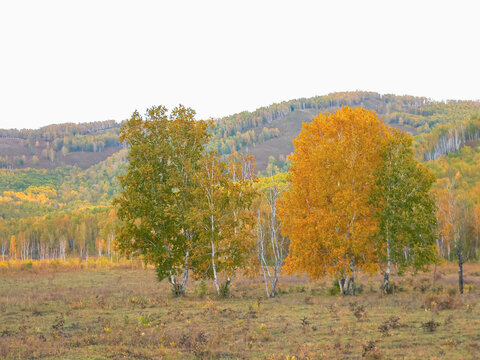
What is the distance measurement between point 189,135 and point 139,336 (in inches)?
778

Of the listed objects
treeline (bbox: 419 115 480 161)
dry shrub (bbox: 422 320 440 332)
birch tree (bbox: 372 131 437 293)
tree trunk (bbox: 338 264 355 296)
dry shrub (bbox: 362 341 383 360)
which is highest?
treeline (bbox: 419 115 480 161)

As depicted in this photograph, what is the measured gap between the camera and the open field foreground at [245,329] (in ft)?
46.8

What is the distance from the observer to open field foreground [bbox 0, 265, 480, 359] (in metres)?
14.3

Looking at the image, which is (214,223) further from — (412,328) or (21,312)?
(412,328)

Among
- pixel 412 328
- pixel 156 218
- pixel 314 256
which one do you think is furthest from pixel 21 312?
pixel 412 328

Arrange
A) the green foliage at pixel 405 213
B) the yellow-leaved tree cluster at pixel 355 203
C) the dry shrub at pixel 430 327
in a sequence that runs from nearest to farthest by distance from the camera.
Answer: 1. the dry shrub at pixel 430 327
2. the green foliage at pixel 405 213
3. the yellow-leaved tree cluster at pixel 355 203

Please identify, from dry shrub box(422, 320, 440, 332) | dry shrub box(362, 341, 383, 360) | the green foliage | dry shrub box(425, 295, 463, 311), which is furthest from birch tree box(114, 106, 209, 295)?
dry shrub box(362, 341, 383, 360)

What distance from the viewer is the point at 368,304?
25906 mm

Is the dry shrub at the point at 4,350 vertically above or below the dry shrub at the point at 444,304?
above

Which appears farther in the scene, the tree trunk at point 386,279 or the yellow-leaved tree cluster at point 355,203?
the tree trunk at point 386,279

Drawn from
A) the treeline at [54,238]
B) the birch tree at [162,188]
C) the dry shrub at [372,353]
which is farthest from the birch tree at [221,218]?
the treeline at [54,238]

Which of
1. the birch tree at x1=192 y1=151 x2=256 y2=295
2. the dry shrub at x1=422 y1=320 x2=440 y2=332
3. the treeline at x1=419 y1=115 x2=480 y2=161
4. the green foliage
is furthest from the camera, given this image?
the treeline at x1=419 y1=115 x2=480 y2=161

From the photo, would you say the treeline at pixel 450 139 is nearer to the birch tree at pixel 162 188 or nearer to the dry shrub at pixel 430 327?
the birch tree at pixel 162 188

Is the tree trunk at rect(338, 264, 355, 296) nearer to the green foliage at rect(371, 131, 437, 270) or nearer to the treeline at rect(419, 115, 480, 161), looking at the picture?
the green foliage at rect(371, 131, 437, 270)
